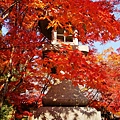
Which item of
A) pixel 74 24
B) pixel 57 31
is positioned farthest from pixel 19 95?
pixel 74 24

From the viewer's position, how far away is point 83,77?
14.1 feet

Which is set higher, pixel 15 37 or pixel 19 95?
pixel 15 37

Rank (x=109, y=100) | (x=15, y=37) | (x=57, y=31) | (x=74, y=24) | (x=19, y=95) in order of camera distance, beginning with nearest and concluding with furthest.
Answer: (x=74, y=24) < (x=57, y=31) < (x=15, y=37) < (x=19, y=95) < (x=109, y=100)

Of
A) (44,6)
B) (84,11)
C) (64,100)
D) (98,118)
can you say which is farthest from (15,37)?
(98,118)

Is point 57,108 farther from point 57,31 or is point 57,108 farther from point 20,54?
point 20,54

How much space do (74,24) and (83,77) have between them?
1.44m

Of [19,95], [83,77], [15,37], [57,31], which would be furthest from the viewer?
[19,95]

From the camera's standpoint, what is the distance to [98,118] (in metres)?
4.21

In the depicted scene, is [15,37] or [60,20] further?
[15,37]

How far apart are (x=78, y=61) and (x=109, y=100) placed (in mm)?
5733

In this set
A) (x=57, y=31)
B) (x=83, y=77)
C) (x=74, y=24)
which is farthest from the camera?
(x=57, y=31)

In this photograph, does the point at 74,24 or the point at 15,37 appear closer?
the point at 74,24

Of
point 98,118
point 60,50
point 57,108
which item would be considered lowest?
point 98,118

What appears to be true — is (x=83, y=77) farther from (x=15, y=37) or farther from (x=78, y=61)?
(x=15, y=37)
